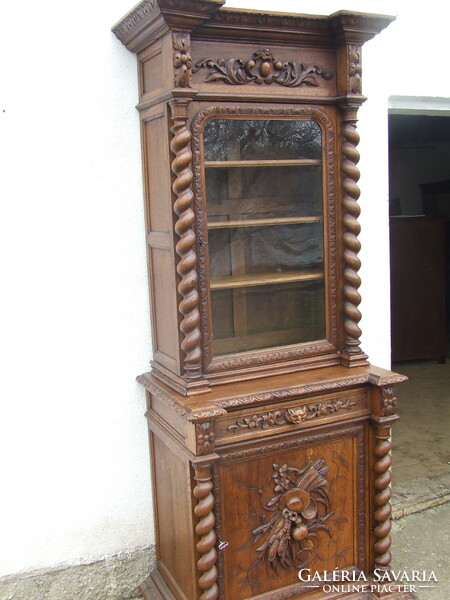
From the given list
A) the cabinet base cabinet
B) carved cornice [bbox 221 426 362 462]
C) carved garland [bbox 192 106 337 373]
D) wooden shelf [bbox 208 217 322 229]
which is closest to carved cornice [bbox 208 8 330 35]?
carved garland [bbox 192 106 337 373]

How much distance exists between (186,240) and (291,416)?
0.68 m

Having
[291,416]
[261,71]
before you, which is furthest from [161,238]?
[291,416]

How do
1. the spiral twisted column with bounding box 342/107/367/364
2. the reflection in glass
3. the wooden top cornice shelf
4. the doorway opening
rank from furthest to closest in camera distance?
the doorway opening, the spiral twisted column with bounding box 342/107/367/364, the reflection in glass, the wooden top cornice shelf

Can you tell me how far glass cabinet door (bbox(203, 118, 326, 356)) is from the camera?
2068 mm

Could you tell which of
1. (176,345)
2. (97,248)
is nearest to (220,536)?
(176,345)

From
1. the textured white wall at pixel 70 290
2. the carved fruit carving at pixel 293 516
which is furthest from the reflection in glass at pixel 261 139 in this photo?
the carved fruit carving at pixel 293 516

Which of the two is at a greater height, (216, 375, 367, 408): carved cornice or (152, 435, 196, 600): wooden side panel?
(216, 375, 367, 408): carved cornice

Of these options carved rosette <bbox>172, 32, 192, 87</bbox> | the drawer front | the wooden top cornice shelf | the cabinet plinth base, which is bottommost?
the cabinet plinth base

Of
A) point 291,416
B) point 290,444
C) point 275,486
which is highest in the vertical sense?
point 291,416

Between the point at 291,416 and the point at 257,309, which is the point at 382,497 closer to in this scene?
the point at 291,416

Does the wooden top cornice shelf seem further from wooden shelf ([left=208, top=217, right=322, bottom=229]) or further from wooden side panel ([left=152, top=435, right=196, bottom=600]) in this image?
wooden side panel ([left=152, top=435, right=196, bottom=600])

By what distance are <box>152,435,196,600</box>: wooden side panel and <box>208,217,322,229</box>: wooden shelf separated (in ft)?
2.64

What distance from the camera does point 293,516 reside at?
211cm

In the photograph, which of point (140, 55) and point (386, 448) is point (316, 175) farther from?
point (386, 448)
